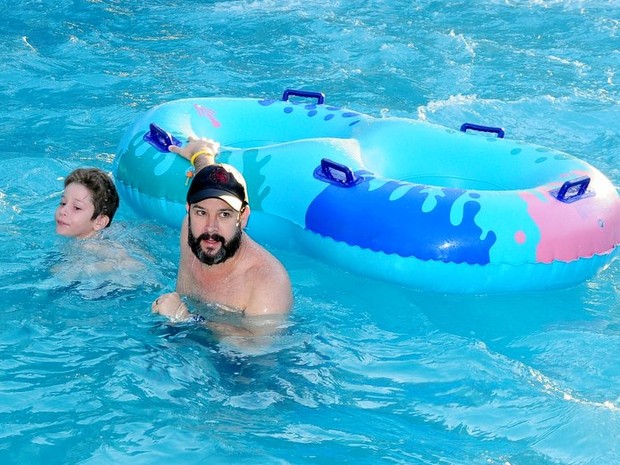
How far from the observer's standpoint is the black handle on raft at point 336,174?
186 inches

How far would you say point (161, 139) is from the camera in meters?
5.27

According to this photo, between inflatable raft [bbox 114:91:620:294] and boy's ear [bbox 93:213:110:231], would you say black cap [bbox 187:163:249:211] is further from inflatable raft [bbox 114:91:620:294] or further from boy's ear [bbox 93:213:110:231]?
boy's ear [bbox 93:213:110:231]

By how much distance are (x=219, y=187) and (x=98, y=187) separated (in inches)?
49.4

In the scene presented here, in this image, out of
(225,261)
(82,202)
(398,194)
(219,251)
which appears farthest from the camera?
(82,202)

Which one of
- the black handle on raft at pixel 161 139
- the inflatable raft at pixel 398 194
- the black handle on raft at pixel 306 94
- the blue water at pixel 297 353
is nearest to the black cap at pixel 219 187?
the blue water at pixel 297 353

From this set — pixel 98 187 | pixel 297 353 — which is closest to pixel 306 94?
pixel 98 187

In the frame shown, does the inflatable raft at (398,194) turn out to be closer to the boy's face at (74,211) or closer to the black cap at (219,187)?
the boy's face at (74,211)

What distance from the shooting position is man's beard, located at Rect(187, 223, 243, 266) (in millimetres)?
3803

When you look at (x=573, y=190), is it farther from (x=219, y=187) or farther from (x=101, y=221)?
(x=101, y=221)

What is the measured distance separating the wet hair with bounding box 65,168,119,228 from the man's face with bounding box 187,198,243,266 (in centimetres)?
110

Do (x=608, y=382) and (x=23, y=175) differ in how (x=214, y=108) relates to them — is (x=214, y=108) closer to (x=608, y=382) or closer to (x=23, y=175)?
(x=23, y=175)

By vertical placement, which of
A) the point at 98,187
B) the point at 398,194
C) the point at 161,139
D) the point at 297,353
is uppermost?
the point at 161,139

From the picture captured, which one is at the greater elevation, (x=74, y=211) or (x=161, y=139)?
(x=161, y=139)

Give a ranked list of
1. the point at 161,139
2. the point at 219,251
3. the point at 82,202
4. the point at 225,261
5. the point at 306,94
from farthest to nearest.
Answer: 1. the point at 306,94
2. the point at 161,139
3. the point at 82,202
4. the point at 225,261
5. the point at 219,251
